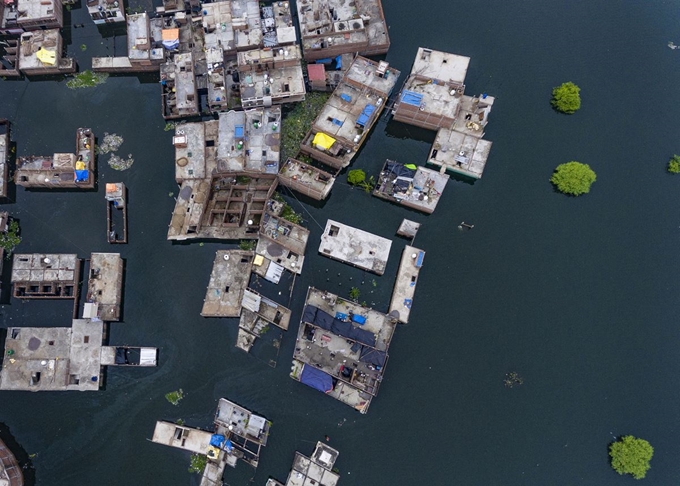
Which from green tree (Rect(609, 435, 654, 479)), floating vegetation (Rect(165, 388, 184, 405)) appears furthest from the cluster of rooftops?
green tree (Rect(609, 435, 654, 479))

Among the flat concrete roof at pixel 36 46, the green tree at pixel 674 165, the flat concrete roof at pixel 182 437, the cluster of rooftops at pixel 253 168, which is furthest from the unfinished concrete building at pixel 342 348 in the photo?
the flat concrete roof at pixel 36 46

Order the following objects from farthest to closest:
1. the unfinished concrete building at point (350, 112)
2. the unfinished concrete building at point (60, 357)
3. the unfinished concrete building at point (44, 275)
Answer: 1. the unfinished concrete building at point (350, 112)
2. the unfinished concrete building at point (44, 275)
3. the unfinished concrete building at point (60, 357)

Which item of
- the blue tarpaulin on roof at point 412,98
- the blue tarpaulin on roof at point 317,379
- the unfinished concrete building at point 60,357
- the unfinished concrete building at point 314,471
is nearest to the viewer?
the unfinished concrete building at point 314,471

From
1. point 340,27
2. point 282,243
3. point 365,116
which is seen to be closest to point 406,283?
point 282,243

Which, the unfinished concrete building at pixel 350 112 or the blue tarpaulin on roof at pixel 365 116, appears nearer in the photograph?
the blue tarpaulin on roof at pixel 365 116

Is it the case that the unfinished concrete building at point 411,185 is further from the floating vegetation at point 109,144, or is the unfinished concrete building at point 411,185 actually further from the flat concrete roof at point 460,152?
the floating vegetation at point 109,144

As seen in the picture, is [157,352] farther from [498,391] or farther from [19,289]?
[498,391]
